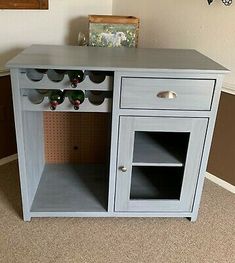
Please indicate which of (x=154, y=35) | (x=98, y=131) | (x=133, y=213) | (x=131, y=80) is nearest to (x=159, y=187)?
(x=133, y=213)

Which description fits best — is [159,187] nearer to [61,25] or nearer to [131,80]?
[131,80]

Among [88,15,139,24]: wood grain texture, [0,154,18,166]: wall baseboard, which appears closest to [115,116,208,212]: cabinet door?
[88,15,139,24]: wood grain texture

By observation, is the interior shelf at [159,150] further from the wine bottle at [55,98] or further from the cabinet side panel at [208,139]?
the wine bottle at [55,98]

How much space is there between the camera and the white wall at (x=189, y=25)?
1682mm

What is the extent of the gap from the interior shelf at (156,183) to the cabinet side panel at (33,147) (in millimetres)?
537

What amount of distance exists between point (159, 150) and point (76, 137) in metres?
0.62

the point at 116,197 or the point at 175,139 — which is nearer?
the point at 116,197

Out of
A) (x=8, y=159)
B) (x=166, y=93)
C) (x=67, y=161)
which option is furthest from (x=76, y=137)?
(x=166, y=93)

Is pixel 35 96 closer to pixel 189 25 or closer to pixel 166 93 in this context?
pixel 166 93

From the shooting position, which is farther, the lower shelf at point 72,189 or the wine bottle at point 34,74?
the lower shelf at point 72,189

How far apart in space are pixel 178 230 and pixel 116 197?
1.20 ft

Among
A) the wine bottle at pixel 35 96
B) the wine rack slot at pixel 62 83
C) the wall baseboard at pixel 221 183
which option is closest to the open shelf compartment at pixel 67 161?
the wine bottle at pixel 35 96

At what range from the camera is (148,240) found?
58.2 inches

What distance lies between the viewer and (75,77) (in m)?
1.29
